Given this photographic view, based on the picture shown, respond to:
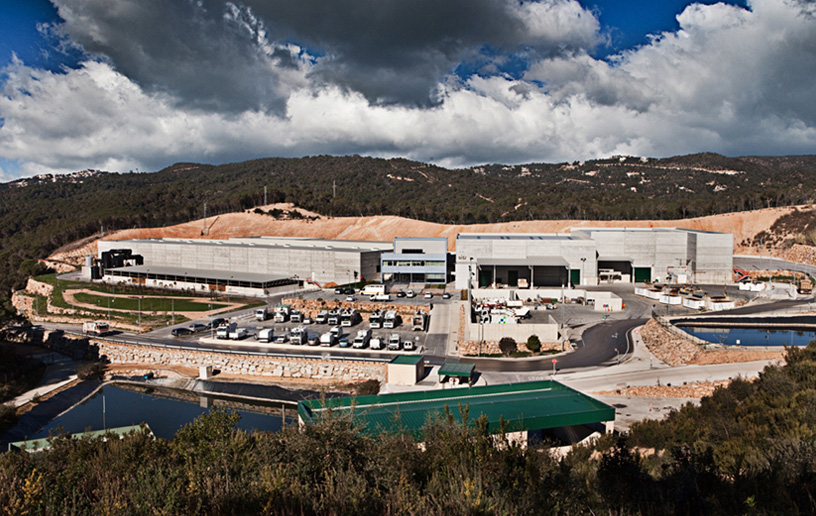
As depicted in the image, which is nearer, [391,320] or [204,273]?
[391,320]

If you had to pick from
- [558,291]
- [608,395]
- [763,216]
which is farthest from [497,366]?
[763,216]

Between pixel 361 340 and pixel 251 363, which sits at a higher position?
pixel 361 340

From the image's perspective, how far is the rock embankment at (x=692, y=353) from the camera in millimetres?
26266

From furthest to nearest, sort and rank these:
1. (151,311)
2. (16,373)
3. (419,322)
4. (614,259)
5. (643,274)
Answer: (643,274) < (614,259) < (151,311) < (419,322) < (16,373)

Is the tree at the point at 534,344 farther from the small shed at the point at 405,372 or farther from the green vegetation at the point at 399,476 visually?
the green vegetation at the point at 399,476

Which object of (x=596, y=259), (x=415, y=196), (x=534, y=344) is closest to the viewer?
(x=534, y=344)

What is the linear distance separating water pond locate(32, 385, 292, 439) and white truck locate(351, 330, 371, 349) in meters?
6.66

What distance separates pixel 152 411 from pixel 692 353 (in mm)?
29259

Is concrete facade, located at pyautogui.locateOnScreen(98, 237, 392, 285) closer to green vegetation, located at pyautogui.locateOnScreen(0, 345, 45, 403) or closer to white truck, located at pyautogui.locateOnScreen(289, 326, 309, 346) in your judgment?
white truck, located at pyautogui.locateOnScreen(289, 326, 309, 346)

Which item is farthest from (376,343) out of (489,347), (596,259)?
(596,259)

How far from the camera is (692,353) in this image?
27.6 meters

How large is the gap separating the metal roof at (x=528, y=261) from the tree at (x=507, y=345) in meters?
20.4

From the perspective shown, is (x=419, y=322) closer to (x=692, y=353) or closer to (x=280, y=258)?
(x=692, y=353)

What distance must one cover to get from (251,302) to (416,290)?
51.5ft
